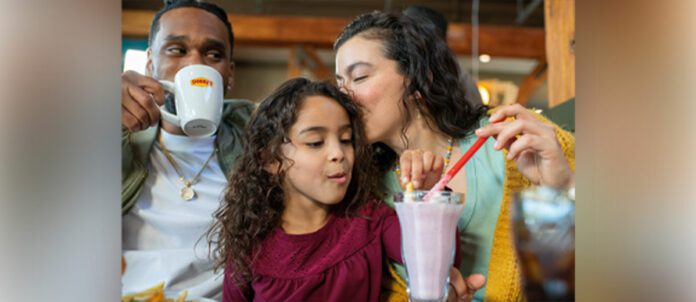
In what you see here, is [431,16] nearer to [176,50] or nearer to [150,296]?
[176,50]

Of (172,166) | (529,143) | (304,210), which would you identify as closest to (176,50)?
(172,166)

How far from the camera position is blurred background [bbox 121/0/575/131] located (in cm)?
91

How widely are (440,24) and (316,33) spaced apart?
0.19m

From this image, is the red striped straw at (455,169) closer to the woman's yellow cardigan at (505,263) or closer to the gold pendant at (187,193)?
the woman's yellow cardigan at (505,263)

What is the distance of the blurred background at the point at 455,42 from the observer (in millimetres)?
911

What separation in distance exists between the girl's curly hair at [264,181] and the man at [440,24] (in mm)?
174

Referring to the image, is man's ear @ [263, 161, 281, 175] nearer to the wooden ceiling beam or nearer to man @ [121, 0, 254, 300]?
man @ [121, 0, 254, 300]

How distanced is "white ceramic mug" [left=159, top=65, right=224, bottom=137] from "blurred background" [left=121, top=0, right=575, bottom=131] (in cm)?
5

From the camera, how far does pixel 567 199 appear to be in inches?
37.7

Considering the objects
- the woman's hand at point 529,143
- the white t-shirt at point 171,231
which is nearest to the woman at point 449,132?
the woman's hand at point 529,143
